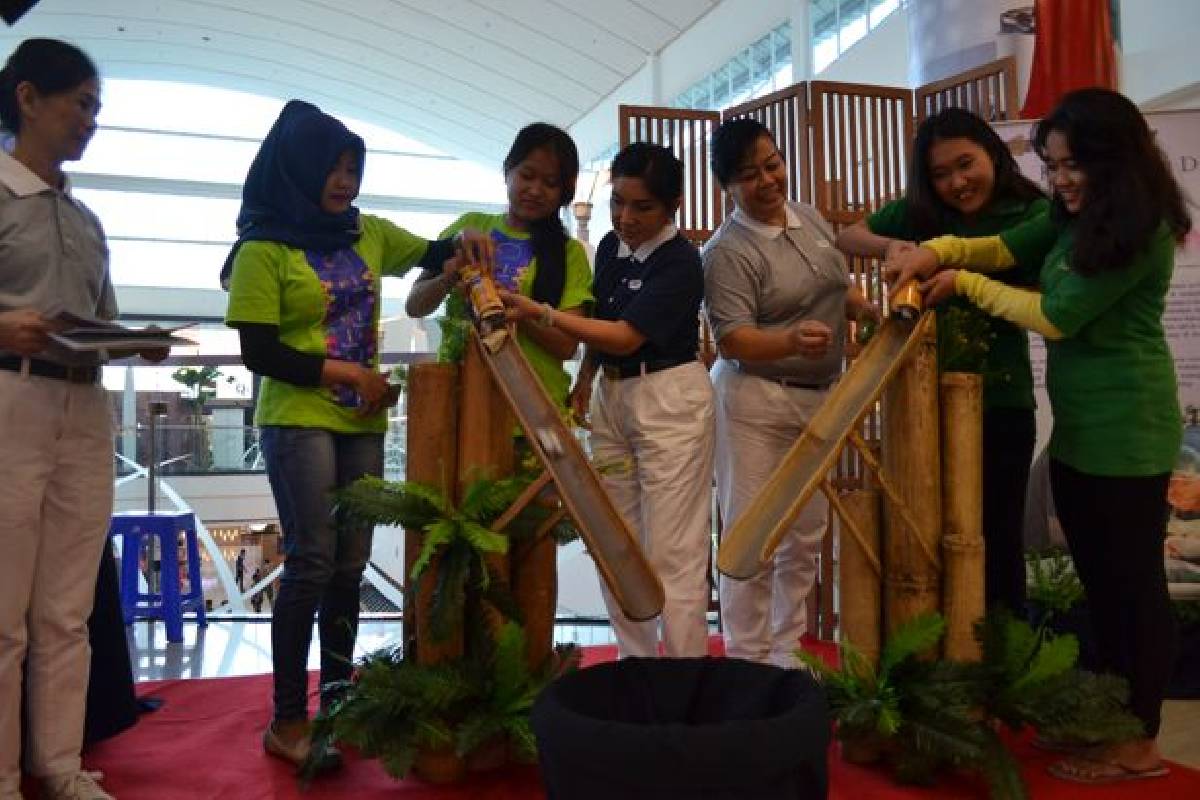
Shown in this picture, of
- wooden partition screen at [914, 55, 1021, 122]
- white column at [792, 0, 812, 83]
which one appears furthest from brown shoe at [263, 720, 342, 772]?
white column at [792, 0, 812, 83]

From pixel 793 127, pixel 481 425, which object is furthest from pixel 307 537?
pixel 793 127

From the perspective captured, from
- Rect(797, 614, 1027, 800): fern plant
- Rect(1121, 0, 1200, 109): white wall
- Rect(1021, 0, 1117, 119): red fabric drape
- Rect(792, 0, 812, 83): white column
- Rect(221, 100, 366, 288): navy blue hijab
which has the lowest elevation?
Rect(797, 614, 1027, 800): fern plant

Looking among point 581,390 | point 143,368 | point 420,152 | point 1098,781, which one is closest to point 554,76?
point 420,152

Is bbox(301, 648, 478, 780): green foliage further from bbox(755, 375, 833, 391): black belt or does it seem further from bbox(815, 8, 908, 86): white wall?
bbox(815, 8, 908, 86): white wall

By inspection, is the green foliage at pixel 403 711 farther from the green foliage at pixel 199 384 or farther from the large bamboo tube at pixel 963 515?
the green foliage at pixel 199 384

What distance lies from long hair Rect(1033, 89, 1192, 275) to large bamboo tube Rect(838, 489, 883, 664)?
0.76m

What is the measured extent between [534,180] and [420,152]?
19226mm

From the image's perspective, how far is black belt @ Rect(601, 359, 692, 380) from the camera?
2.62 m

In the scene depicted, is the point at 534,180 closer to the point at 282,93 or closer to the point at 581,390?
the point at 581,390

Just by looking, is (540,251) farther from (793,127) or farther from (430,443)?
(793,127)

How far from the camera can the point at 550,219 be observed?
274 cm

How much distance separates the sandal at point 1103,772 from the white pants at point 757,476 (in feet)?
2.70

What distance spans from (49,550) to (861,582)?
191 centimetres

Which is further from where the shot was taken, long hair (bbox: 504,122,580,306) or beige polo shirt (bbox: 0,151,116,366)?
long hair (bbox: 504,122,580,306)
